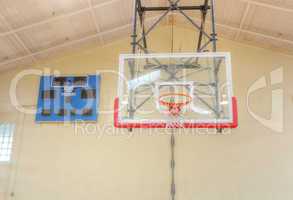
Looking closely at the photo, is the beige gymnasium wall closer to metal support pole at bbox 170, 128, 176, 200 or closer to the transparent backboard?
metal support pole at bbox 170, 128, 176, 200

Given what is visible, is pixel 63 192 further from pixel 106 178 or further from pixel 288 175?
pixel 288 175

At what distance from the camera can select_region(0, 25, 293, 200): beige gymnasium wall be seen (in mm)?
7164

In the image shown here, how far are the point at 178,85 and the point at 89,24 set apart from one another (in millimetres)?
3363

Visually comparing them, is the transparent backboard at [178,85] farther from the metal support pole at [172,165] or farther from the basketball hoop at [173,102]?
the metal support pole at [172,165]

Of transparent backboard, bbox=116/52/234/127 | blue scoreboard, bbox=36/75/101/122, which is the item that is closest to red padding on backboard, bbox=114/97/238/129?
transparent backboard, bbox=116/52/234/127

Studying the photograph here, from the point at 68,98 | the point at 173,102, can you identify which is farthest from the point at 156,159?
the point at 173,102

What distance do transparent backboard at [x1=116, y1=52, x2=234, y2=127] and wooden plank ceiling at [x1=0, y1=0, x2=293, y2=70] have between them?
7.95ft

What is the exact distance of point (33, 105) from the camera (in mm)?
7973

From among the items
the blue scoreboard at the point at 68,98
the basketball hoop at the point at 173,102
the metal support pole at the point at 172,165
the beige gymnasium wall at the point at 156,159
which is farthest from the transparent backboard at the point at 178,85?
the blue scoreboard at the point at 68,98

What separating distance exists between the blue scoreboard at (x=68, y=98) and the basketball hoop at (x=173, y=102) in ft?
10.4

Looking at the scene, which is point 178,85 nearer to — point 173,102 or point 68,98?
point 173,102

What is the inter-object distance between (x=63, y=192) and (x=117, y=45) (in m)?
3.70

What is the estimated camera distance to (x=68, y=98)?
787cm

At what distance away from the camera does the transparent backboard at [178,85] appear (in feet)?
15.3
